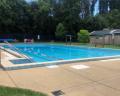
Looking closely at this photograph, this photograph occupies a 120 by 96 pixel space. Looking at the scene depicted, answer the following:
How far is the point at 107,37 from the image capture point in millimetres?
25109

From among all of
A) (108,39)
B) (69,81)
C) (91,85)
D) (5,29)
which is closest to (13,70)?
(69,81)

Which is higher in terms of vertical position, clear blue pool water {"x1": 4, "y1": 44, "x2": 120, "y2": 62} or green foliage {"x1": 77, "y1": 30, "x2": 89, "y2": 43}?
green foliage {"x1": 77, "y1": 30, "x2": 89, "y2": 43}

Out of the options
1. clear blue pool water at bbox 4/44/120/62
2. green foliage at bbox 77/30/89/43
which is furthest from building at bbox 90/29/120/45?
clear blue pool water at bbox 4/44/120/62

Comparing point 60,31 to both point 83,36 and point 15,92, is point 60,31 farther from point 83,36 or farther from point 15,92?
point 15,92

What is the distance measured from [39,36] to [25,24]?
3.21 metres

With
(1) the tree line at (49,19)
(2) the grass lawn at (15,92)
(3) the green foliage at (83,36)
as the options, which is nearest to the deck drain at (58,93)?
(2) the grass lawn at (15,92)

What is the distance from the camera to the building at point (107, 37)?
2404 cm

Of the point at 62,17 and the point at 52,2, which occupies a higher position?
the point at 52,2

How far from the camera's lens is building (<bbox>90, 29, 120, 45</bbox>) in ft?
78.9

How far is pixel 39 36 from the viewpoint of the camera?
33781 mm

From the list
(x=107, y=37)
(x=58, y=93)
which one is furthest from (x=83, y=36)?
(x=58, y=93)

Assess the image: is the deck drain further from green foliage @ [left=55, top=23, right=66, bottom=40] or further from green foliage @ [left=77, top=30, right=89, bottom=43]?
green foliage @ [left=55, top=23, right=66, bottom=40]

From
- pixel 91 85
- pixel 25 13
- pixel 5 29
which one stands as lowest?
pixel 91 85

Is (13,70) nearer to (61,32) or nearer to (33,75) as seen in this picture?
(33,75)
